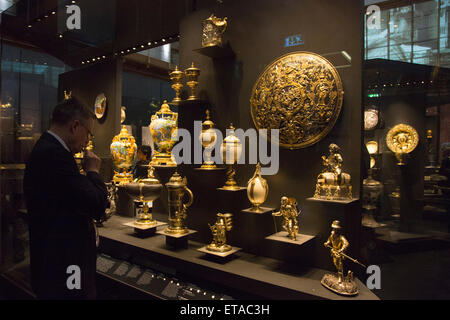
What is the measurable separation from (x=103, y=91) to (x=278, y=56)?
3.01 m

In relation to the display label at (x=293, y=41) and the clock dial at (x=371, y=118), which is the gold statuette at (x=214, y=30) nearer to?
the display label at (x=293, y=41)

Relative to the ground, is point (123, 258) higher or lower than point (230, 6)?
lower

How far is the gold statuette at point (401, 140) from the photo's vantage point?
2609mm

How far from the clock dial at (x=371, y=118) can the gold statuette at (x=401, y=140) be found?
182mm

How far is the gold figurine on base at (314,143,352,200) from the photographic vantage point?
2301 millimetres

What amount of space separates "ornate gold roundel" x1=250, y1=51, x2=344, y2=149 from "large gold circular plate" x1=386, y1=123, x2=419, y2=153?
66cm

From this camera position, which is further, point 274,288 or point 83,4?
point 83,4

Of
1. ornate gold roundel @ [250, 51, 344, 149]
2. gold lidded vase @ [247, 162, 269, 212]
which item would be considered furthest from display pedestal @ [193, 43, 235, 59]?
gold lidded vase @ [247, 162, 269, 212]

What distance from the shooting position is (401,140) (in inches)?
105

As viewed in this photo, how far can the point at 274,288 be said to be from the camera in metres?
2.20

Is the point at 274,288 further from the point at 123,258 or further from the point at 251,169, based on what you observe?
the point at 123,258

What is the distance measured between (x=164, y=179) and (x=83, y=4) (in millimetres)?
2775

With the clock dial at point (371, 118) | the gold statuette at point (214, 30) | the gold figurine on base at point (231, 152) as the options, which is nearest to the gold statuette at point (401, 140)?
the clock dial at point (371, 118)
